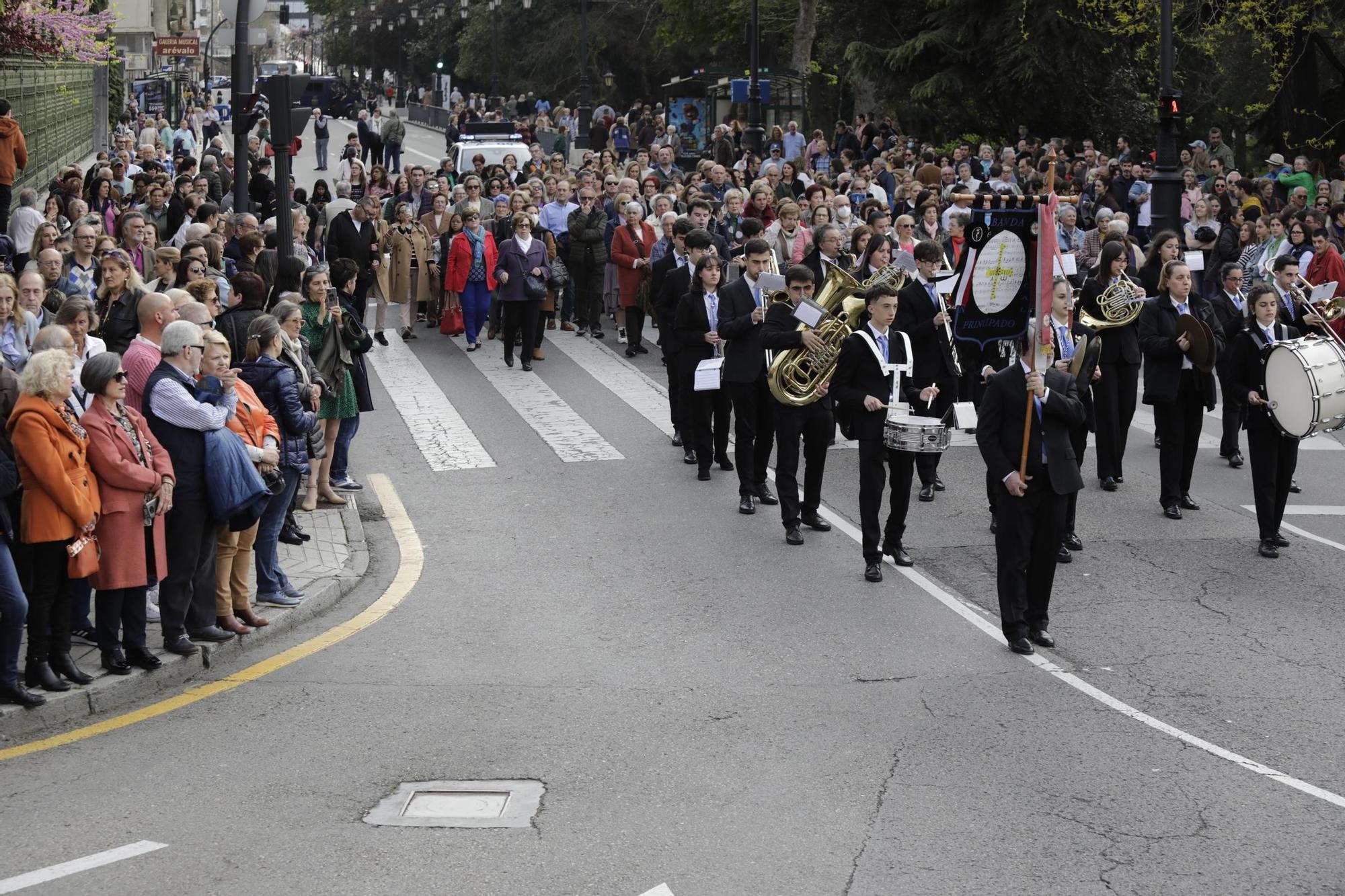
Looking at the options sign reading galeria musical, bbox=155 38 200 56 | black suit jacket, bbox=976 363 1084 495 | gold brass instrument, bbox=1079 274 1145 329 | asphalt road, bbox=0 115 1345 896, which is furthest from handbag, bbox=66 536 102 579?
sign reading galeria musical, bbox=155 38 200 56

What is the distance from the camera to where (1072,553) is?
41.9 feet

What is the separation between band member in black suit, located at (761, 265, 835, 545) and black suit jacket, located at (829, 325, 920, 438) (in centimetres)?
61

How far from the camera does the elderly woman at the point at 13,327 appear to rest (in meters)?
11.0

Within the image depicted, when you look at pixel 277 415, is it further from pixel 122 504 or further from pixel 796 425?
pixel 796 425

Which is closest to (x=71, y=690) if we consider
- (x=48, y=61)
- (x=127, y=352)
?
(x=127, y=352)

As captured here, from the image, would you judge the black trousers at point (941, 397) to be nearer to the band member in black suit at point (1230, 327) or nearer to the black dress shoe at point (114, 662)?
the band member in black suit at point (1230, 327)

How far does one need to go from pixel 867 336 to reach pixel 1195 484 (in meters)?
4.46

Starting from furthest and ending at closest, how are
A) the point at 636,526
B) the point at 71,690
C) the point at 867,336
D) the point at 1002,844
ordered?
the point at 636,526 < the point at 867,336 < the point at 71,690 < the point at 1002,844

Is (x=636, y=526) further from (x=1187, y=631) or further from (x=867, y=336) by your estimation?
(x=1187, y=631)

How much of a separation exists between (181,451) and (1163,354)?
777 cm

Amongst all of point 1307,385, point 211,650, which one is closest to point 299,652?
point 211,650

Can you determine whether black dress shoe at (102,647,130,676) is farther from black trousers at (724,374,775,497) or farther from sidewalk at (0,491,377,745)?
black trousers at (724,374,775,497)

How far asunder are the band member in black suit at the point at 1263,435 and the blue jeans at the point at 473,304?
1037cm

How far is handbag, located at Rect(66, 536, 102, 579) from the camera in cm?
906
